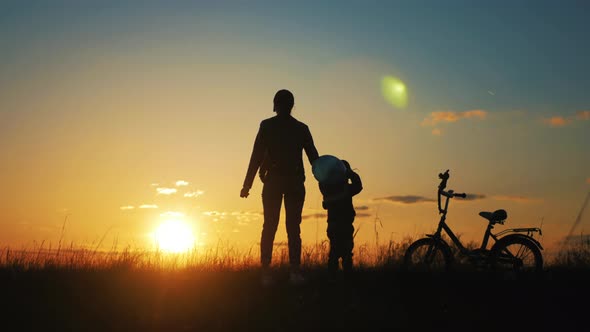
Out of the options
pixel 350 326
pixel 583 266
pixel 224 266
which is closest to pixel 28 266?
pixel 224 266

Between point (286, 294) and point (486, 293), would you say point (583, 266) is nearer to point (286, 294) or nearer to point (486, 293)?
point (486, 293)

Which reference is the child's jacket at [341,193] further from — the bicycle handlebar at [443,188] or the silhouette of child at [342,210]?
the bicycle handlebar at [443,188]

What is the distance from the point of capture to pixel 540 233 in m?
11.8

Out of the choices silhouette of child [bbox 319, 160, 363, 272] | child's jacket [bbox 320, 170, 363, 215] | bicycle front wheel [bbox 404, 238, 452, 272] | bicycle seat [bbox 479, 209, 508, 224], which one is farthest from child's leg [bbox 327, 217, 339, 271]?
bicycle seat [bbox 479, 209, 508, 224]

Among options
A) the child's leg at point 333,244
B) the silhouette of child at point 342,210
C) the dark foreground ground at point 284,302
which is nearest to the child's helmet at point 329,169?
the silhouette of child at point 342,210

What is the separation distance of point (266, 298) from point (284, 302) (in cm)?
37

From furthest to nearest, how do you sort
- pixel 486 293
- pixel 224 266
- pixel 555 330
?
pixel 224 266
pixel 486 293
pixel 555 330

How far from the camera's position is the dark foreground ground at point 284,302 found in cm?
852

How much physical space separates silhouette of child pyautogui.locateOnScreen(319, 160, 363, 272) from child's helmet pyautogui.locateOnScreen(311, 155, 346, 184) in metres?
0.10

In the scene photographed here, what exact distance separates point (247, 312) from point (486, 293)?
4.32 m

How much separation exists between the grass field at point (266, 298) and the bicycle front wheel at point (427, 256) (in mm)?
269

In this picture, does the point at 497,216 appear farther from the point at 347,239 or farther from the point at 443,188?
the point at 347,239

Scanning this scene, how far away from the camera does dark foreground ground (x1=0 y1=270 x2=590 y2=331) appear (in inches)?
336

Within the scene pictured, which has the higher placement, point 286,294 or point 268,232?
point 268,232
